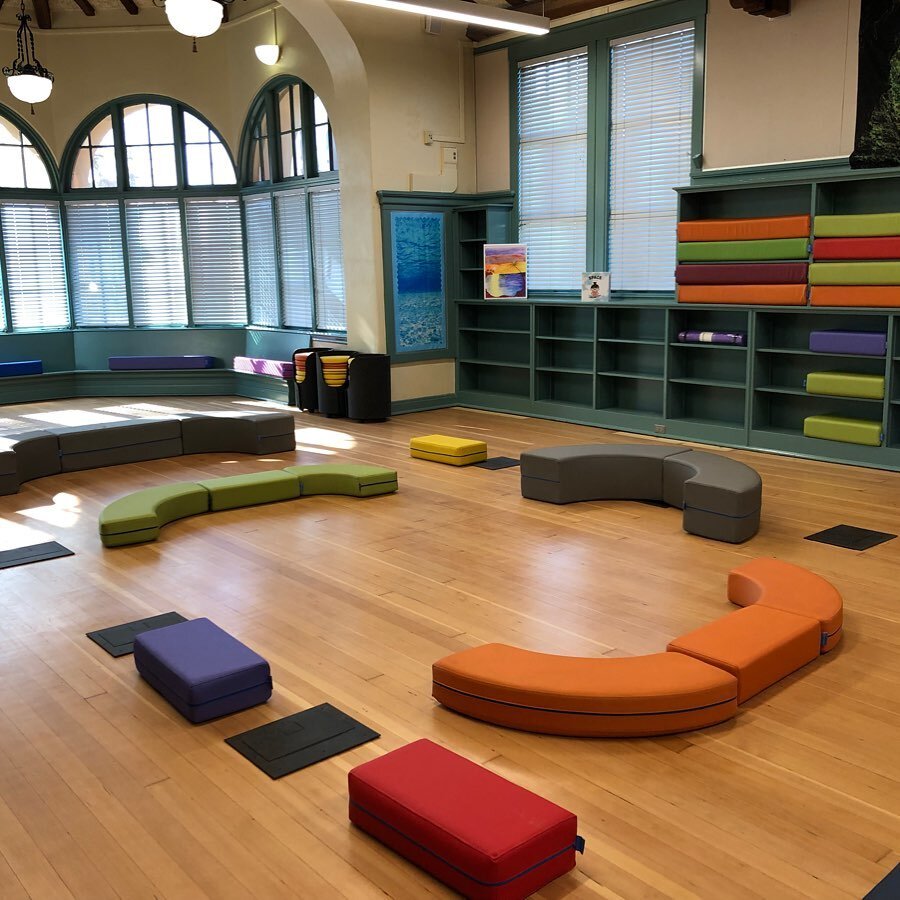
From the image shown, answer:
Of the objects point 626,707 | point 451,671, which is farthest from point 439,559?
point 626,707

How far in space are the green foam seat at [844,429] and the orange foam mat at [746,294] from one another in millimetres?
953

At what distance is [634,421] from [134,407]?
6147mm

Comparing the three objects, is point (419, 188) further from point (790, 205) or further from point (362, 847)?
point (362, 847)

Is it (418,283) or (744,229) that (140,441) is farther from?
(744,229)

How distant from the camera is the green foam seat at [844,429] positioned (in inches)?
285

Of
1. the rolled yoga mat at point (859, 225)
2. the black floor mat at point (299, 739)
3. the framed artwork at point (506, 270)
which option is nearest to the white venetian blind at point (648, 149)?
the framed artwork at point (506, 270)

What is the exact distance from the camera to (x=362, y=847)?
2.76 metres

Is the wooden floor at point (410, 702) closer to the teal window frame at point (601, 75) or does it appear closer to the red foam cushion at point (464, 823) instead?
the red foam cushion at point (464, 823)

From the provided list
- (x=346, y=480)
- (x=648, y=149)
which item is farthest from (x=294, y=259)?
(x=346, y=480)

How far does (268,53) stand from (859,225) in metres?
6.91

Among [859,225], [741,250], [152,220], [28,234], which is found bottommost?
[741,250]

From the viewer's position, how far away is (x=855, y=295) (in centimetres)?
720

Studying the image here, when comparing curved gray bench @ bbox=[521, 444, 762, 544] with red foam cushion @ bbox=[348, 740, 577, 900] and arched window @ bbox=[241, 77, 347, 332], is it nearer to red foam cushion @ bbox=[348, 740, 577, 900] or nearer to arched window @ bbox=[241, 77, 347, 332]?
red foam cushion @ bbox=[348, 740, 577, 900]

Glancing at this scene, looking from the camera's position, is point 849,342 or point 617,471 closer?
point 617,471
